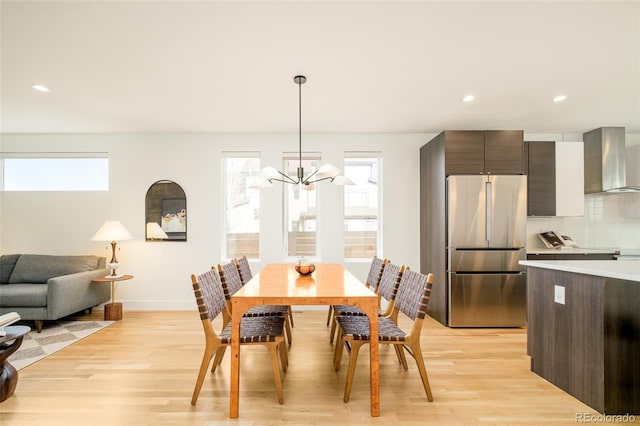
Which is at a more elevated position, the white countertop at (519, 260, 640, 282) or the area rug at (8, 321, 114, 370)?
the white countertop at (519, 260, 640, 282)

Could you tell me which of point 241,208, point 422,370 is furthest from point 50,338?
point 422,370

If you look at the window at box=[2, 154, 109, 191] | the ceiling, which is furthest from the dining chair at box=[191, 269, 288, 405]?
the window at box=[2, 154, 109, 191]

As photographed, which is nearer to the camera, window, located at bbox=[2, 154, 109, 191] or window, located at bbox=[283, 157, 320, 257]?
window, located at bbox=[2, 154, 109, 191]

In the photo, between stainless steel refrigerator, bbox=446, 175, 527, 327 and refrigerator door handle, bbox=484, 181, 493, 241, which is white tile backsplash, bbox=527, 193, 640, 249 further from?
refrigerator door handle, bbox=484, 181, 493, 241

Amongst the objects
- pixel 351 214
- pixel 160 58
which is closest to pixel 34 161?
pixel 160 58

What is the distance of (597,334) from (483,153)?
227cm

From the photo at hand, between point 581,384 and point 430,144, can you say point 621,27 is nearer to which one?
point 430,144

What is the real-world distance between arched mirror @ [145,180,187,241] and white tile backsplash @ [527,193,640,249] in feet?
16.6

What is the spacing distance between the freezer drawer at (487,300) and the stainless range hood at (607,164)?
1.79 m

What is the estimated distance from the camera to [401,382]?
2.25 meters

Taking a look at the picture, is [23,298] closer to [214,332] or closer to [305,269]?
[214,332]

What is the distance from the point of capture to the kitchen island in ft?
6.00

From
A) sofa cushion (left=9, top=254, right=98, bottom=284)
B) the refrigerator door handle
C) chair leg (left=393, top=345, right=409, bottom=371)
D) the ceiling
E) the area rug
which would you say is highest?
the ceiling

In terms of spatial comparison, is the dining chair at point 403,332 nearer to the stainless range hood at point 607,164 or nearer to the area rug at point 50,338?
the area rug at point 50,338
